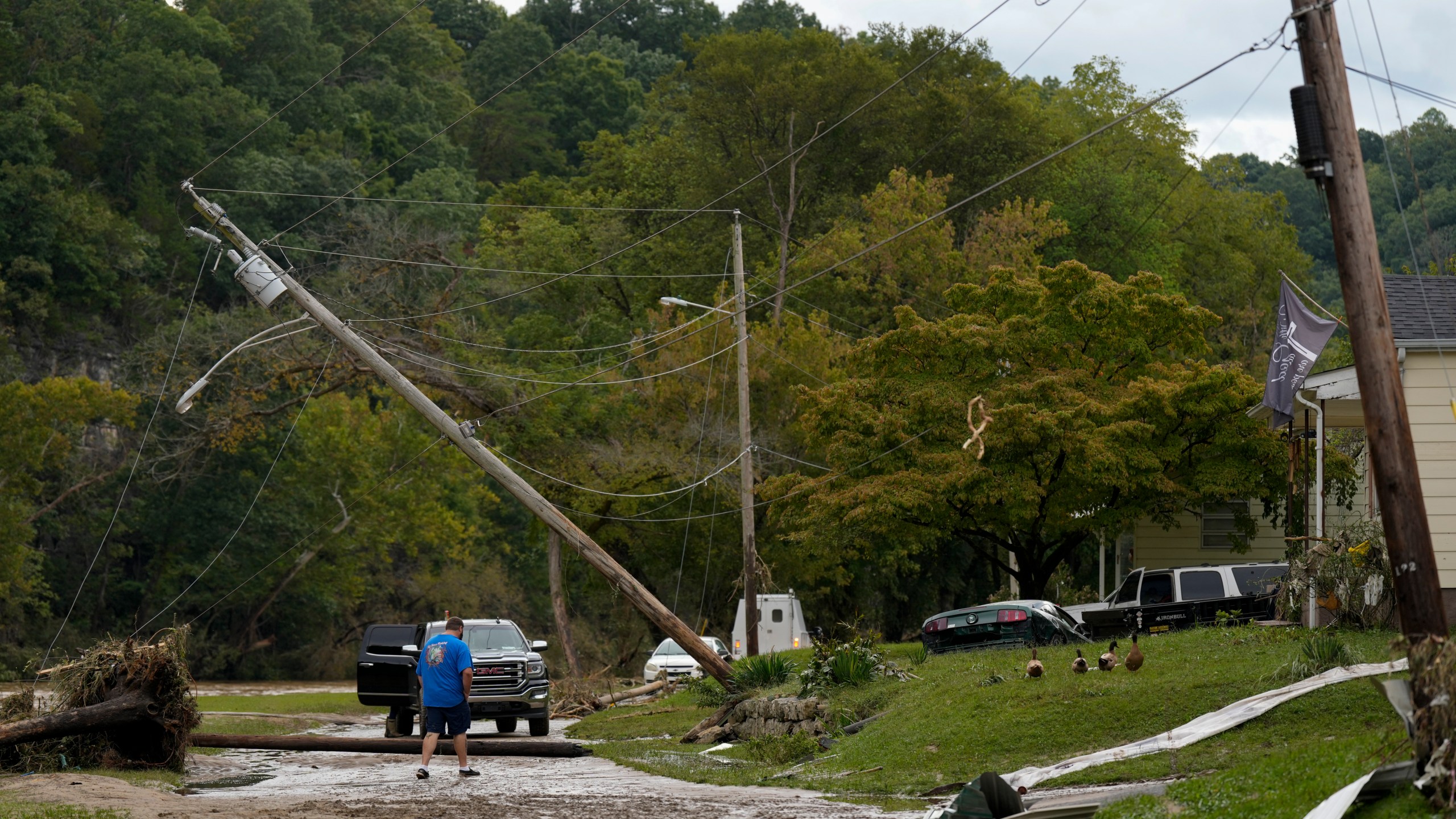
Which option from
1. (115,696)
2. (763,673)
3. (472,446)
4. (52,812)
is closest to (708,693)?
(763,673)

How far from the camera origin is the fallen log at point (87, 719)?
53.3 ft

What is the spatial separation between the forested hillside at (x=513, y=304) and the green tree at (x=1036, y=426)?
143cm

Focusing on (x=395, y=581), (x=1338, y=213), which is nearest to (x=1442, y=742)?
(x=1338, y=213)

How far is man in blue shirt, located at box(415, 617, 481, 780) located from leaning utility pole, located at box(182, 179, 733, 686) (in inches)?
240

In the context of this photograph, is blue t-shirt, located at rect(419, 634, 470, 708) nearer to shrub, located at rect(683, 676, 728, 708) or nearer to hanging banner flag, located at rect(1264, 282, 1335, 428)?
shrub, located at rect(683, 676, 728, 708)

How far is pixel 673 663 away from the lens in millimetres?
38719

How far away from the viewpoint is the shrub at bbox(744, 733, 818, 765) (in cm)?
1755

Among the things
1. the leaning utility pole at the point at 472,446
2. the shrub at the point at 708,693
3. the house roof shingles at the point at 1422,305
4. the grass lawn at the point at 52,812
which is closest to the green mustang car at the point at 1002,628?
the shrub at the point at 708,693

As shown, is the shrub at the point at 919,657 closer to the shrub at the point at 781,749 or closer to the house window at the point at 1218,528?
the shrub at the point at 781,749

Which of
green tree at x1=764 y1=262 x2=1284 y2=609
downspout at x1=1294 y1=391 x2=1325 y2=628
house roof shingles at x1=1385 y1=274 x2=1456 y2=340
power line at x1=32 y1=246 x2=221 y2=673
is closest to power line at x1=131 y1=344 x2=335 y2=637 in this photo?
power line at x1=32 y1=246 x2=221 y2=673

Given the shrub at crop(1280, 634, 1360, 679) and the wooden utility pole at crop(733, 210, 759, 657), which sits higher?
the wooden utility pole at crop(733, 210, 759, 657)

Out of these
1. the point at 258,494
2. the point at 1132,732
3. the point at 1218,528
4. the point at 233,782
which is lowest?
the point at 1132,732

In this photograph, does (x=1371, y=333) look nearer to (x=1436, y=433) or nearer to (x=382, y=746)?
(x=1436, y=433)

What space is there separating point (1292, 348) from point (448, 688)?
1212cm
